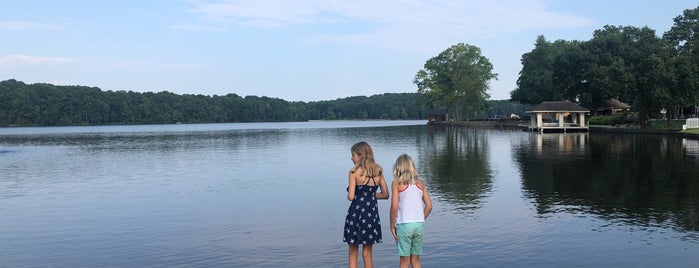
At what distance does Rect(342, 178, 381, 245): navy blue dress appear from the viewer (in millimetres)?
8172

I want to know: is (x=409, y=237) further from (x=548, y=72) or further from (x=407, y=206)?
(x=548, y=72)

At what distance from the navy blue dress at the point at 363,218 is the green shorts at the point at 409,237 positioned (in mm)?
410

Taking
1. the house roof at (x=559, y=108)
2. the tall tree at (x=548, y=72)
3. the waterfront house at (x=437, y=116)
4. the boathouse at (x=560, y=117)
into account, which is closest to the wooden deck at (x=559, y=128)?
the boathouse at (x=560, y=117)

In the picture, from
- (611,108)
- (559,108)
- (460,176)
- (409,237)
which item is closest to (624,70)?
(559,108)

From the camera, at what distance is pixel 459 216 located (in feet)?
50.6

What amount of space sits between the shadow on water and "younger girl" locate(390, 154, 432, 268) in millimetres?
8351

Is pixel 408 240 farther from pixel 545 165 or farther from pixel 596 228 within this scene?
pixel 545 165

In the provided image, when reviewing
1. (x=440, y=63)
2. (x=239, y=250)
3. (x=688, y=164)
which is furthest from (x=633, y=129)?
(x=440, y=63)

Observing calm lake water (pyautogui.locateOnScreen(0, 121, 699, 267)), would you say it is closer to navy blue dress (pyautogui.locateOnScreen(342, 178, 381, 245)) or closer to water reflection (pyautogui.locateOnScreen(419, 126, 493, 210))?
water reflection (pyautogui.locateOnScreen(419, 126, 493, 210))

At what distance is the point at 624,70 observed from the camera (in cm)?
7150

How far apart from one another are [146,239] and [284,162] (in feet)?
76.7

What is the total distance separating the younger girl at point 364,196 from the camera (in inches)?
314

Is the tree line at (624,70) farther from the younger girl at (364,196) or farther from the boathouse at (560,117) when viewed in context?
the younger girl at (364,196)

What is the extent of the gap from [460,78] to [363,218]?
132 metres
